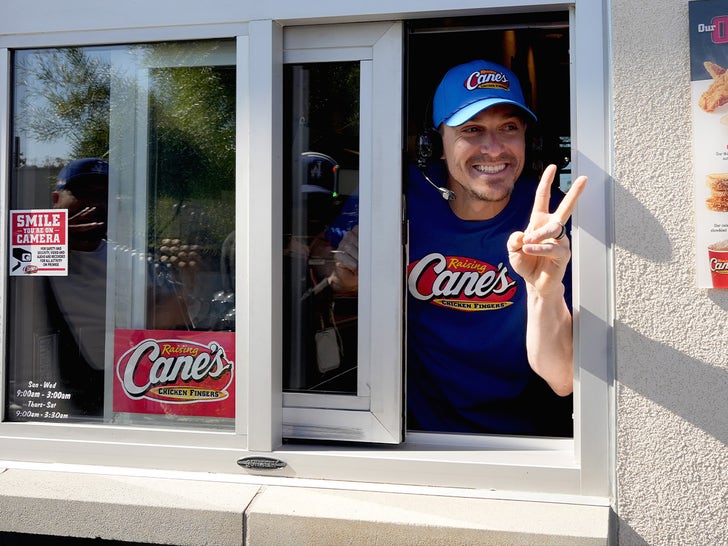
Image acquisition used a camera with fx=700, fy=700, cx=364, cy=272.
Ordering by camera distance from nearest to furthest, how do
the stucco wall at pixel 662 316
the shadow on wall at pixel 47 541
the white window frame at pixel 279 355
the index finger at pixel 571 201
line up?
the index finger at pixel 571 201, the stucco wall at pixel 662 316, the white window frame at pixel 279 355, the shadow on wall at pixel 47 541

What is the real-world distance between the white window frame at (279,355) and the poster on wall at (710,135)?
0.33 meters

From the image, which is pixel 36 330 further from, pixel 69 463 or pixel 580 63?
pixel 580 63

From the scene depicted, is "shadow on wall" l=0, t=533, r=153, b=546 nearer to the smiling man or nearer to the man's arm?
the smiling man

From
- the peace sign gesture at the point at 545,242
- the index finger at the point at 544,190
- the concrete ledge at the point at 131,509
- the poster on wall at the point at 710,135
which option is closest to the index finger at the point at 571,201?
the peace sign gesture at the point at 545,242

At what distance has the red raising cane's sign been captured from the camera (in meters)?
3.26

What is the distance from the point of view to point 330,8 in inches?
121

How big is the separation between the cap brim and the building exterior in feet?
0.81

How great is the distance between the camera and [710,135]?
2680 mm

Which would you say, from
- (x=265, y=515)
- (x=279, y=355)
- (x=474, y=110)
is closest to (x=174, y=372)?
(x=279, y=355)

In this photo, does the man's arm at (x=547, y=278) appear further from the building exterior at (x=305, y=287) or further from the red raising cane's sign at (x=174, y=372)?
the red raising cane's sign at (x=174, y=372)

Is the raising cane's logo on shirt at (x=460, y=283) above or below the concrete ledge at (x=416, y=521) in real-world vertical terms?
above

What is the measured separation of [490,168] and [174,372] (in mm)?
1839

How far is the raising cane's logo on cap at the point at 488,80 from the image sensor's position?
335 centimetres

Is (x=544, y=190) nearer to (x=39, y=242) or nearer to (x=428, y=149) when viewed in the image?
(x=428, y=149)
